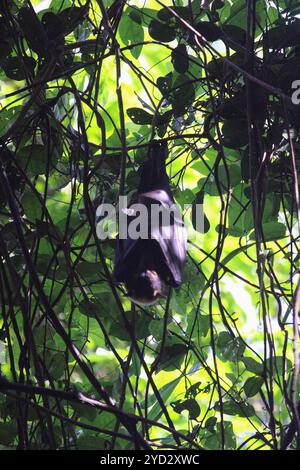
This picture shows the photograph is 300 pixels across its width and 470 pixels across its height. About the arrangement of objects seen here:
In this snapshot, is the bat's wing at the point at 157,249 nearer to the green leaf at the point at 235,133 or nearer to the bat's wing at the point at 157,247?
the bat's wing at the point at 157,247

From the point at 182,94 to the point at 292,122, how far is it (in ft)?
1.04

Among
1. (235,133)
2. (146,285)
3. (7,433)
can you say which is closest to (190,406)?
(7,433)

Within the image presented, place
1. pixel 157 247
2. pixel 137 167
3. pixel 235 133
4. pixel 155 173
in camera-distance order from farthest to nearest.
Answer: pixel 137 167
pixel 235 133
pixel 155 173
pixel 157 247

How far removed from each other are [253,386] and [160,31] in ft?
3.29

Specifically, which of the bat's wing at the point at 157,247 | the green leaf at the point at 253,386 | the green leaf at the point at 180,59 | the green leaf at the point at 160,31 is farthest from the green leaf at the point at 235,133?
the green leaf at the point at 253,386

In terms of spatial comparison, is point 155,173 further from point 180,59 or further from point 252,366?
point 252,366

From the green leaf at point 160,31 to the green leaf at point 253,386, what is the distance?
96cm

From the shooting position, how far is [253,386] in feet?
6.27

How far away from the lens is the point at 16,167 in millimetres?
2016
